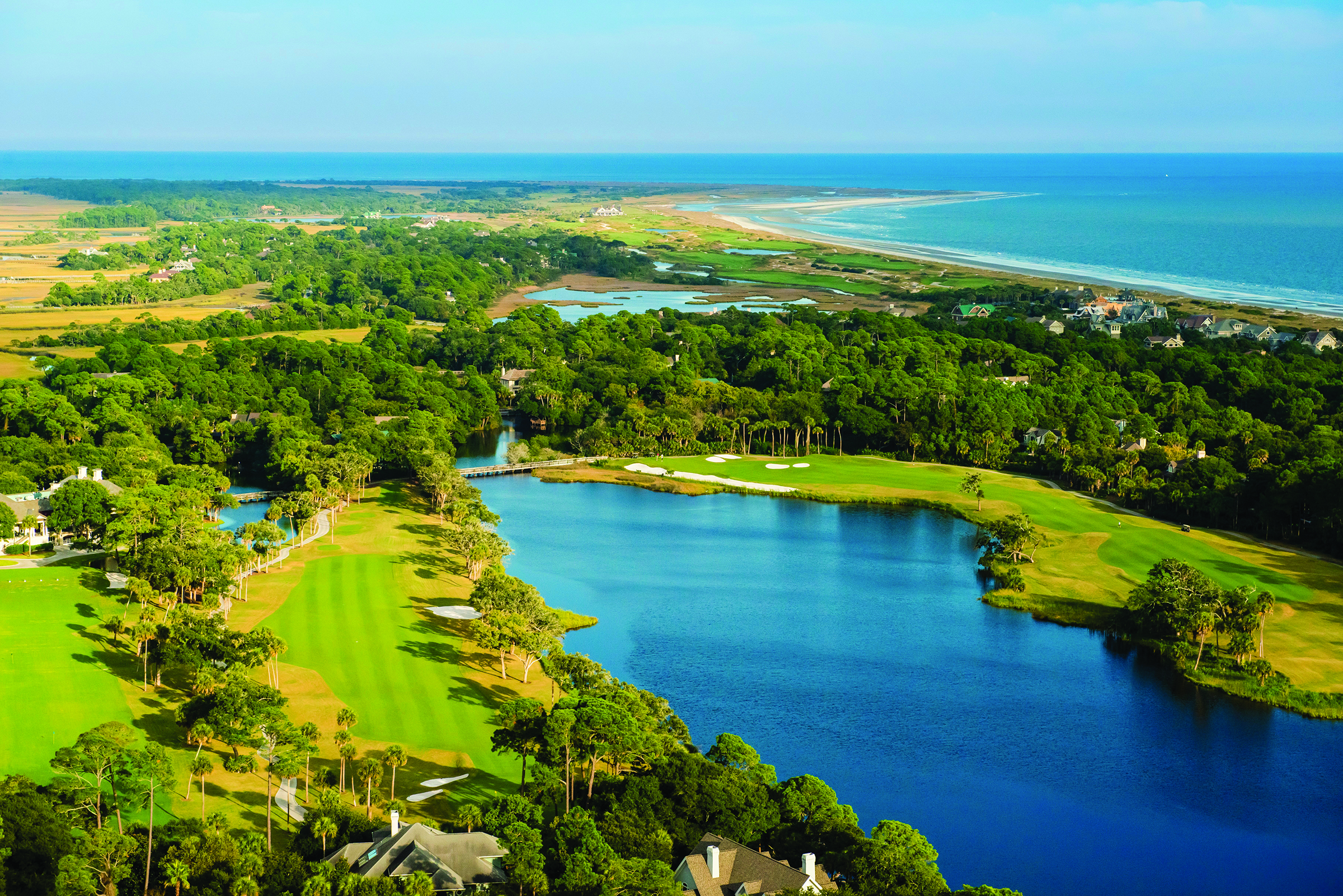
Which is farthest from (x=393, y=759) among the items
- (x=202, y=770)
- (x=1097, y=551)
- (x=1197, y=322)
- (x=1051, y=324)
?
(x=1197, y=322)

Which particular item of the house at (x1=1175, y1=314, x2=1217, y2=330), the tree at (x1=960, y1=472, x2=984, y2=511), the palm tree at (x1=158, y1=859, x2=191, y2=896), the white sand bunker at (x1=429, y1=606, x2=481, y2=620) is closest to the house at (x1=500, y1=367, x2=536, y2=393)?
the tree at (x1=960, y1=472, x2=984, y2=511)

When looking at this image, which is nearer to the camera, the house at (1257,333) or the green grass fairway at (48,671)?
the green grass fairway at (48,671)

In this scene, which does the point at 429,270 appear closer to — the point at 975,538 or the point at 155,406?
the point at 155,406

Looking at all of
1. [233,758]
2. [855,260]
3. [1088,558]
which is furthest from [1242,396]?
[855,260]

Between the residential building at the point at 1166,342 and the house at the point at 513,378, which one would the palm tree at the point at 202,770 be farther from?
the residential building at the point at 1166,342

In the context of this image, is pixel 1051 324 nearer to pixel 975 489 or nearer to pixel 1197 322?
pixel 1197 322

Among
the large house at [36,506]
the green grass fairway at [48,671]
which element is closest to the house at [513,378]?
the large house at [36,506]

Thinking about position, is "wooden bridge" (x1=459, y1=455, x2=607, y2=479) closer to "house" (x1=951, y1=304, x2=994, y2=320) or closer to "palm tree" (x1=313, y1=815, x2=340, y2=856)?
"palm tree" (x1=313, y1=815, x2=340, y2=856)
